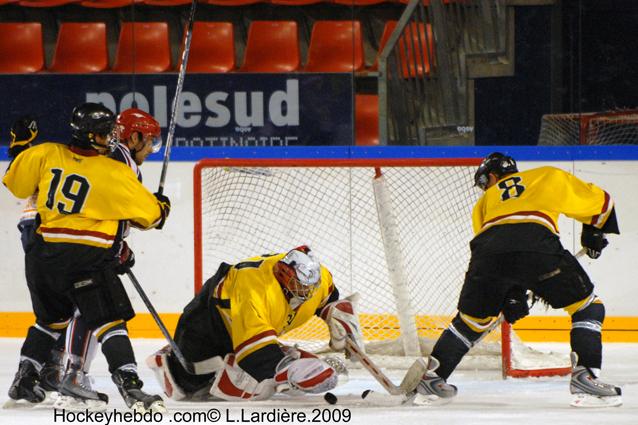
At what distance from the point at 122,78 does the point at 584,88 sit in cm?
229

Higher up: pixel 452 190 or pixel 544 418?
pixel 452 190

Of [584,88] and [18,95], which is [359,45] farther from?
[18,95]

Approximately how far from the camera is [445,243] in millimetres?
6129

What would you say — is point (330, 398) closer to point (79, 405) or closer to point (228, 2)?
point (79, 405)

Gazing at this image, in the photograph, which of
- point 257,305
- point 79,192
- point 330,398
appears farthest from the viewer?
point 330,398

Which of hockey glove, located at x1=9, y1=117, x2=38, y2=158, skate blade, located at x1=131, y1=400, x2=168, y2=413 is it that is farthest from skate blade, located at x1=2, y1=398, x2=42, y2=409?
hockey glove, located at x1=9, y1=117, x2=38, y2=158

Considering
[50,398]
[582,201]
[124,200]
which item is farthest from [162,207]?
[582,201]

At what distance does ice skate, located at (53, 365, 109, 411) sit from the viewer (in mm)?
4441

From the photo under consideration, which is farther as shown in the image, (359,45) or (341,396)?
(359,45)

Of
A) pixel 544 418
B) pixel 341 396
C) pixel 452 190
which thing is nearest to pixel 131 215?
pixel 341 396

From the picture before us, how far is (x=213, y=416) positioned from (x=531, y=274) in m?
1.17

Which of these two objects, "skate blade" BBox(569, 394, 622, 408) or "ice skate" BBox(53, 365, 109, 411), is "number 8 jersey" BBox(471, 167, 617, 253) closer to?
"skate blade" BBox(569, 394, 622, 408)

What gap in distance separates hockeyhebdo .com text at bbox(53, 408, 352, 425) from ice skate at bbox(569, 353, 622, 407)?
776 millimetres

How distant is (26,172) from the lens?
4.35 m
